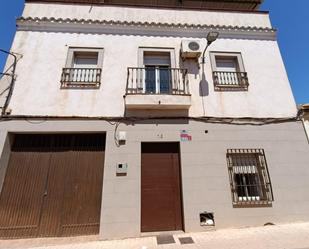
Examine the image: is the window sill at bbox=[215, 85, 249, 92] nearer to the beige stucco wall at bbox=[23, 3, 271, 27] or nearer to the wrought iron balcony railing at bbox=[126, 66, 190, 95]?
the wrought iron balcony railing at bbox=[126, 66, 190, 95]

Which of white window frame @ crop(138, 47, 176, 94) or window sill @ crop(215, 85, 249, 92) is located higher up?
white window frame @ crop(138, 47, 176, 94)

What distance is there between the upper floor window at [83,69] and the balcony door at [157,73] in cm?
156

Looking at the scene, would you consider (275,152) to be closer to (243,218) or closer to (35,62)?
(243,218)

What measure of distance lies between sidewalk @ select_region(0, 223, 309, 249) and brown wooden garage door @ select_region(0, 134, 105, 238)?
330mm

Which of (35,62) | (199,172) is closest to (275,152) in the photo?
(199,172)

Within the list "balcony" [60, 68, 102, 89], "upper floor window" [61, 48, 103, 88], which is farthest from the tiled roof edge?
"balcony" [60, 68, 102, 89]

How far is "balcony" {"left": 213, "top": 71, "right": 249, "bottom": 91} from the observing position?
611 cm

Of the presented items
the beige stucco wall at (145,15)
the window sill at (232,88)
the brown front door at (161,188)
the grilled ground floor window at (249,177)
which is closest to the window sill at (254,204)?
the grilled ground floor window at (249,177)

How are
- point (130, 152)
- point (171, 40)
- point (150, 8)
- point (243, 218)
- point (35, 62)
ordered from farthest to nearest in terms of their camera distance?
point (150, 8) < point (171, 40) < point (35, 62) < point (130, 152) < point (243, 218)

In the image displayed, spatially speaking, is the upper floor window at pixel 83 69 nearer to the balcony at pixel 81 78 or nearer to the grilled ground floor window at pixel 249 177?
the balcony at pixel 81 78

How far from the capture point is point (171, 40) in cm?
666

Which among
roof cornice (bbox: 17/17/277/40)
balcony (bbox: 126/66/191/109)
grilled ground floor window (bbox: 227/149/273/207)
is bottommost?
grilled ground floor window (bbox: 227/149/273/207)

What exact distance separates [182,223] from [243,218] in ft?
5.32

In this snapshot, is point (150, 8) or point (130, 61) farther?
point (150, 8)
